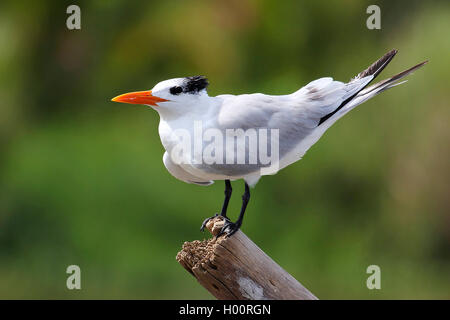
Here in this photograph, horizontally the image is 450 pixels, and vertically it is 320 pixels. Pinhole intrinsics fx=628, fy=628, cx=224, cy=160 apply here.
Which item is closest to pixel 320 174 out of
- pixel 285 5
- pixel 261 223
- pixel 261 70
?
pixel 261 223

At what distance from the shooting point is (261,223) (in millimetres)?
3619

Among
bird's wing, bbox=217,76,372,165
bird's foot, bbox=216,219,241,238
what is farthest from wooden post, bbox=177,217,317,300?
bird's wing, bbox=217,76,372,165

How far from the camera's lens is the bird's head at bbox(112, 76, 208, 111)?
1660 mm

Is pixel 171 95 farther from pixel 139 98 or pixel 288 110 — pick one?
pixel 288 110

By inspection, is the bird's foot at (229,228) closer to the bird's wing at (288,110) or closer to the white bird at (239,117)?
the white bird at (239,117)

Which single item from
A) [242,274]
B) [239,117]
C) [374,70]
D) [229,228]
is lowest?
[242,274]

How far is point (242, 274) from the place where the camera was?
5.30 feet

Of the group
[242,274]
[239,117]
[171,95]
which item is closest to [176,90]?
[171,95]

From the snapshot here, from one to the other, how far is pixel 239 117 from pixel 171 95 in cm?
19

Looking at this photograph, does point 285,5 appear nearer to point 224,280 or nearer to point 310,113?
point 310,113

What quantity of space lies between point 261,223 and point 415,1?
61.7 inches

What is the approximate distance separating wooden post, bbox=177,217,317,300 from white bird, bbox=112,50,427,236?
5 centimetres

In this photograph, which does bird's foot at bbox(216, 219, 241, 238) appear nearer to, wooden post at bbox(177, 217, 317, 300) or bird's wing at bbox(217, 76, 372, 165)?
wooden post at bbox(177, 217, 317, 300)

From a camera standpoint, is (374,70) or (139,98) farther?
(374,70)
